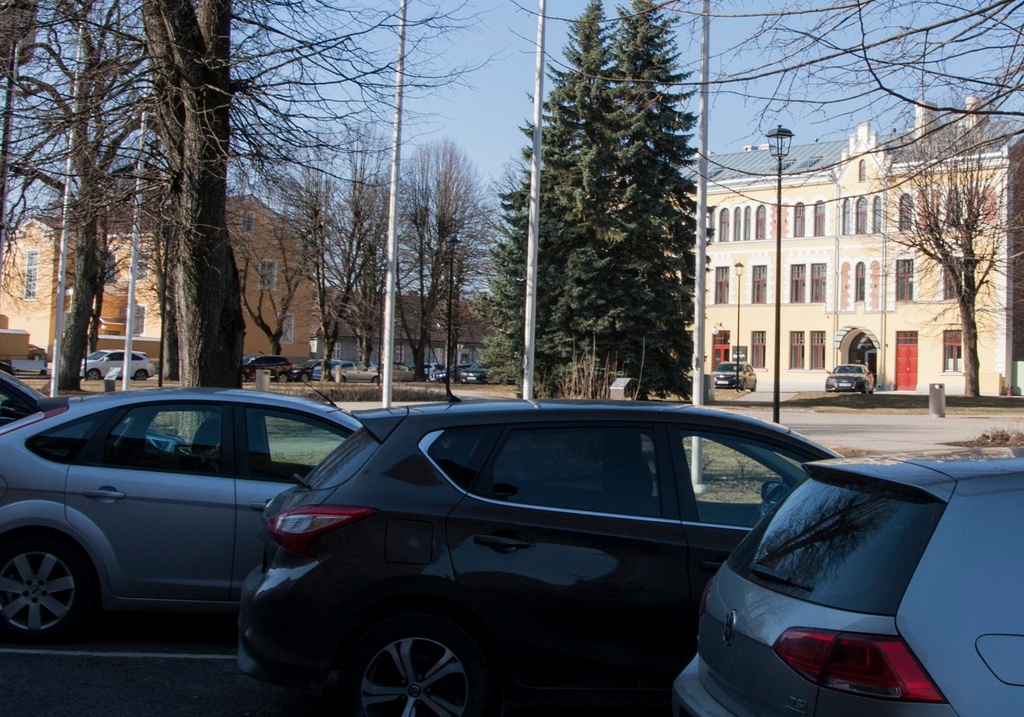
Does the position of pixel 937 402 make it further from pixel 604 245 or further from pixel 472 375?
pixel 472 375

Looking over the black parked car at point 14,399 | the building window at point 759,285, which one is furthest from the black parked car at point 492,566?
the building window at point 759,285

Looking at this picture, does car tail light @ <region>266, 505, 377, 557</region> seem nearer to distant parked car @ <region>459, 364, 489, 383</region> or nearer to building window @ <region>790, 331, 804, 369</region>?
distant parked car @ <region>459, 364, 489, 383</region>

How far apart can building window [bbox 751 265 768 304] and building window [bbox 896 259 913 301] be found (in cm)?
935

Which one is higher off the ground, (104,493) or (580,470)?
(580,470)

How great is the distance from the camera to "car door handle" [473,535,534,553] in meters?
4.70

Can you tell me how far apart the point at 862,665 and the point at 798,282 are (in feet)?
224

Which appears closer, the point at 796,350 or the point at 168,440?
the point at 168,440

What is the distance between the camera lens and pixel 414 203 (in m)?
58.1

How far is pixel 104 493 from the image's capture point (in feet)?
21.2

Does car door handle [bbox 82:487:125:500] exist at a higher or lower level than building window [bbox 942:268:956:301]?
lower

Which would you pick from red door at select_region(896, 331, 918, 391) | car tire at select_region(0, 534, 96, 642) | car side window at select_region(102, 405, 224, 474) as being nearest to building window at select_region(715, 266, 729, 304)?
red door at select_region(896, 331, 918, 391)

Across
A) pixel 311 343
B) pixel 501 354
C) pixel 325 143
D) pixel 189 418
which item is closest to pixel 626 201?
pixel 501 354

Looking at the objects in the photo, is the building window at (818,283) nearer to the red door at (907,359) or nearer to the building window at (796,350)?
the building window at (796,350)

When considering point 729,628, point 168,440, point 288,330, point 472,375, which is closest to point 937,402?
point 168,440
